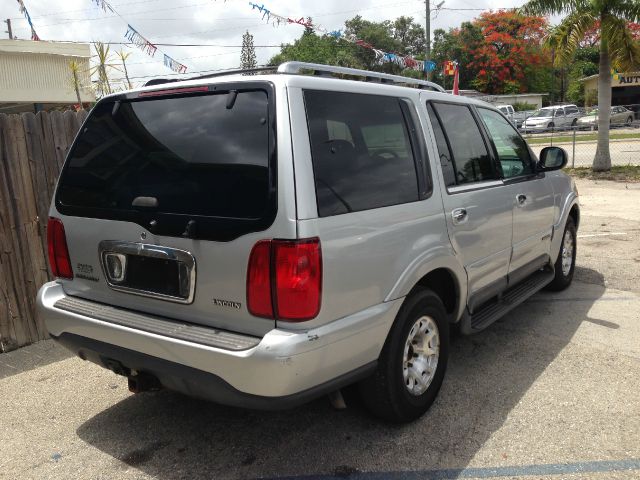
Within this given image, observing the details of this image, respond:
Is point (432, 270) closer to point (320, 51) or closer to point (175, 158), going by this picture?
point (175, 158)

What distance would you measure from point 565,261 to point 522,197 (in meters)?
1.63

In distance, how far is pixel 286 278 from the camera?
2443mm

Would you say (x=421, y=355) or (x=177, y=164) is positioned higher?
(x=177, y=164)

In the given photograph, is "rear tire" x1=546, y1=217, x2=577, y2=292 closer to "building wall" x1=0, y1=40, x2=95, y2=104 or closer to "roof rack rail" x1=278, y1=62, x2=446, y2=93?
"roof rack rail" x1=278, y1=62, x2=446, y2=93

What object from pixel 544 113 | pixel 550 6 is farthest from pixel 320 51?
pixel 550 6

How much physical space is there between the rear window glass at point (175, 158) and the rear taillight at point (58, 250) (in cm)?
15

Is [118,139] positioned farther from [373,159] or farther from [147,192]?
[373,159]

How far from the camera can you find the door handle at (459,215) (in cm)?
345

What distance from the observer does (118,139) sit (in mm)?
3076

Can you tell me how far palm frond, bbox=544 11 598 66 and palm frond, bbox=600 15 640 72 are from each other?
39 cm

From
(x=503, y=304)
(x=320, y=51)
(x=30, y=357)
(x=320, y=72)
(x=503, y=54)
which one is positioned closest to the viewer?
(x=320, y=72)

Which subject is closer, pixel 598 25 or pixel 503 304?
pixel 503 304

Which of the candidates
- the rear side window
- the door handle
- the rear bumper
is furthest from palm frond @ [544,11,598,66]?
the rear side window

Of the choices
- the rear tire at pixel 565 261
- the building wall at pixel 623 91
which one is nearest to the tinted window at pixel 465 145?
the rear tire at pixel 565 261
